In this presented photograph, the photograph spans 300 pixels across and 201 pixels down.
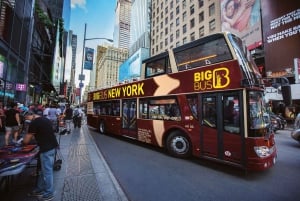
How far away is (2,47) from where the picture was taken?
13055 mm

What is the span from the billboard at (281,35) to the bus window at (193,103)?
19.9 metres

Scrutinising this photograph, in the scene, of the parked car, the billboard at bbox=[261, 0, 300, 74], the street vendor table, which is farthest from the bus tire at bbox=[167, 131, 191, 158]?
the billboard at bbox=[261, 0, 300, 74]

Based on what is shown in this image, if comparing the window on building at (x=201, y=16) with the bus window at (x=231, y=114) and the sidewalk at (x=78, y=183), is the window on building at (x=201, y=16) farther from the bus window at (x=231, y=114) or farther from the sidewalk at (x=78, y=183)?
the sidewalk at (x=78, y=183)

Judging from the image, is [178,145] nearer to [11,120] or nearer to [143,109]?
[143,109]

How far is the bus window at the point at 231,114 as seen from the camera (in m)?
4.94

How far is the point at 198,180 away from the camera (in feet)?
15.1

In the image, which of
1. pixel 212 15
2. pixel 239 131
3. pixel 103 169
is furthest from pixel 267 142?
pixel 212 15

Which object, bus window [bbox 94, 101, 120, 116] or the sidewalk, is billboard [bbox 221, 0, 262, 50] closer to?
bus window [bbox 94, 101, 120, 116]

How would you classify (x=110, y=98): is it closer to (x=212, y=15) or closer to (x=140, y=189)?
(x=140, y=189)

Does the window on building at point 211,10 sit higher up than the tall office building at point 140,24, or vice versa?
the tall office building at point 140,24

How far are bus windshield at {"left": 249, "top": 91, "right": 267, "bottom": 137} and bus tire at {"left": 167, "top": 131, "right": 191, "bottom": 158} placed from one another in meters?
2.30

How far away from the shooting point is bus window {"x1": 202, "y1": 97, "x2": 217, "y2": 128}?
A: 552cm

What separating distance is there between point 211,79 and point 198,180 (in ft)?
9.92

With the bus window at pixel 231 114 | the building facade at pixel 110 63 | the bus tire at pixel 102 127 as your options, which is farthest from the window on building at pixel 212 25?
the bus window at pixel 231 114
